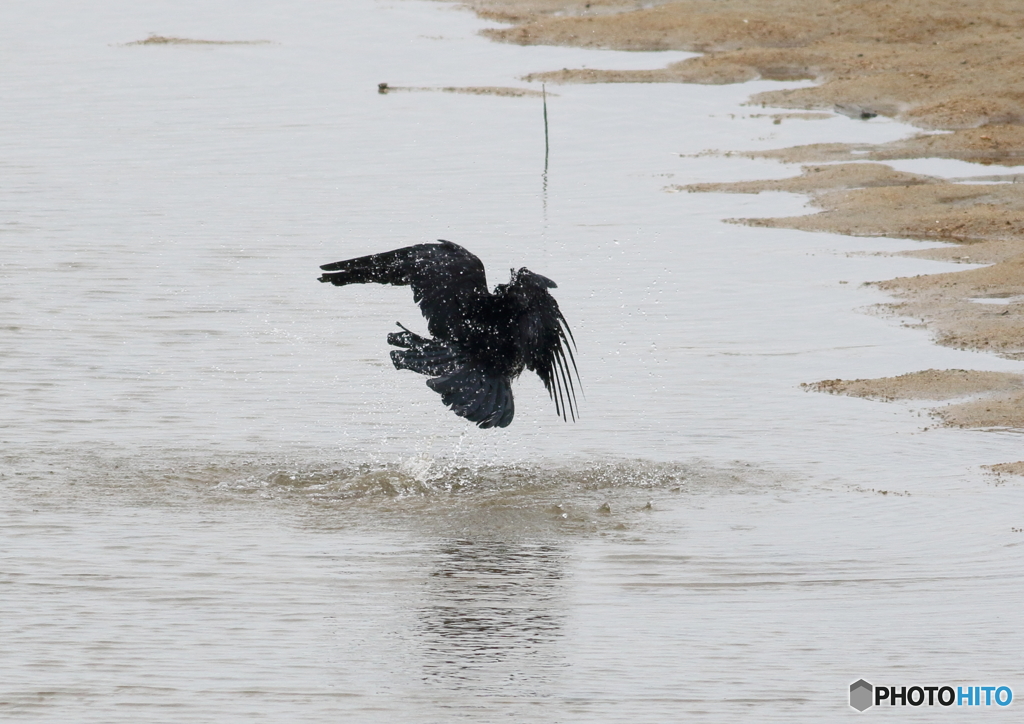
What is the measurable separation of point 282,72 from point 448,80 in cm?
259

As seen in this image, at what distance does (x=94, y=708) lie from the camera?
5340mm

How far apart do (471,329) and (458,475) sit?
2.42 feet

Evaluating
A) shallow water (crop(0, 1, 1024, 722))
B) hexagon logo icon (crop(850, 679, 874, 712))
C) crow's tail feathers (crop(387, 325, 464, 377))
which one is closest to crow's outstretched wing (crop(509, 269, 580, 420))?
crow's tail feathers (crop(387, 325, 464, 377))

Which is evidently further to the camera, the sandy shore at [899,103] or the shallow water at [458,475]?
the sandy shore at [899,103]

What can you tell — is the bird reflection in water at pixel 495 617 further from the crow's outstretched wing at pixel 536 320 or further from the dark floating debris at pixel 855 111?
the dark floating debris at pixel 855 111

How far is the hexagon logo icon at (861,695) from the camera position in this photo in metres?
5.53

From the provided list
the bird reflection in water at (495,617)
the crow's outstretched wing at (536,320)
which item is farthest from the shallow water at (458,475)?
the crow's outstretched wing at (536,320)

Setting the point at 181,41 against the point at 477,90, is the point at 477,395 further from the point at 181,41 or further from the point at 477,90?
the point at 181,41

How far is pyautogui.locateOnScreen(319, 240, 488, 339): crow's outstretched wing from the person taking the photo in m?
8.16

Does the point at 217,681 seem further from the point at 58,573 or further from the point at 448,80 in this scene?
the point at 448,80

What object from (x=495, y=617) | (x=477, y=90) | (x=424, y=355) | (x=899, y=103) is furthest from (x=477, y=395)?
(x=477, y=90)

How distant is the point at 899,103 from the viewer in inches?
805

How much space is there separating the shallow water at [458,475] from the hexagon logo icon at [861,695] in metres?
0.08

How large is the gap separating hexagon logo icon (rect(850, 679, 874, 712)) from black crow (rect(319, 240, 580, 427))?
8.25ft
